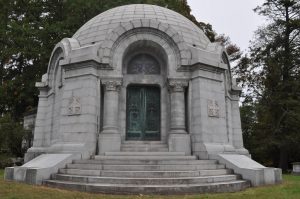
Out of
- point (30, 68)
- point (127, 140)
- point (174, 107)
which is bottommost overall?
point (127, 140)

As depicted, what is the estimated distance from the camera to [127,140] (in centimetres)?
1429

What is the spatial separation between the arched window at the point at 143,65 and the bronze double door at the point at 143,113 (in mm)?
713

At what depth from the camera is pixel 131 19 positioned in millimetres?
15938

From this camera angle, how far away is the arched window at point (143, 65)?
15109 millimetres

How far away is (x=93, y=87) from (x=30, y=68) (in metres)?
19.4

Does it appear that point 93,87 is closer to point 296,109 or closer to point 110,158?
point 110,158

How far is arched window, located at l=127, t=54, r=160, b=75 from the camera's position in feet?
49.6

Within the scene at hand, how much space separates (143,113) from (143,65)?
7.14 feet

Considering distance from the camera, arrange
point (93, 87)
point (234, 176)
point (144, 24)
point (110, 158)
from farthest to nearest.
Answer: point (144, 24) < point (93, 87) < point (110, 158) < point (234, 176)

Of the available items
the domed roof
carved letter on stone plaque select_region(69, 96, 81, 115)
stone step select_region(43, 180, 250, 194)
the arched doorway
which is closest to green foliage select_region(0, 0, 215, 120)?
the domed roof

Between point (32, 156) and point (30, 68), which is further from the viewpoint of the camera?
point (30, 68)

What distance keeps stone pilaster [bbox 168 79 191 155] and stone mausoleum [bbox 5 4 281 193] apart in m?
0.04

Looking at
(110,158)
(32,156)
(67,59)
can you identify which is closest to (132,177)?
(110,158)

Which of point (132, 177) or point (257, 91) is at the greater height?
point (257, 91)
